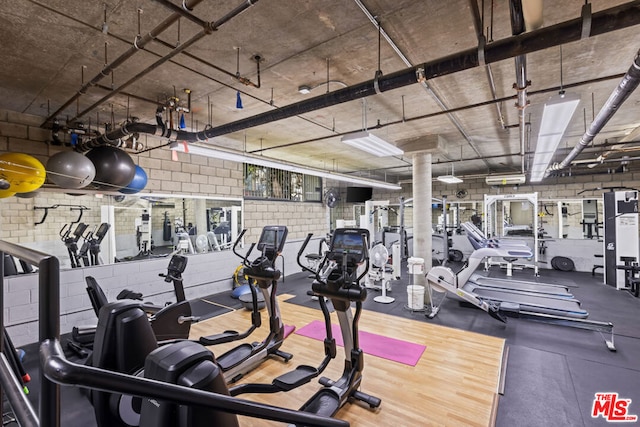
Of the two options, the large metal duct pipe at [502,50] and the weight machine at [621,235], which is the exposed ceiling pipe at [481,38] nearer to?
the large metal duct pipe at [502,50]

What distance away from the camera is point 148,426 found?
84cm

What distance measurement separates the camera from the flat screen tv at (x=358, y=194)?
11.9 meters

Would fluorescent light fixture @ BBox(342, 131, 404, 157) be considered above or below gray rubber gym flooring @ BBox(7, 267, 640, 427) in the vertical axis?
above

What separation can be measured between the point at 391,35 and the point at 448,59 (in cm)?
63

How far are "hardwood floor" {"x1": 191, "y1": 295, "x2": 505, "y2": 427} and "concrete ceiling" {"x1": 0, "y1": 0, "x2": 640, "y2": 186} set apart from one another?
2.84 m

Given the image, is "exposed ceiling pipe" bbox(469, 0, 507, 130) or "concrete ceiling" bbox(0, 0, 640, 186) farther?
"concrete ceiling" bbox(0, 0, 640, 186)

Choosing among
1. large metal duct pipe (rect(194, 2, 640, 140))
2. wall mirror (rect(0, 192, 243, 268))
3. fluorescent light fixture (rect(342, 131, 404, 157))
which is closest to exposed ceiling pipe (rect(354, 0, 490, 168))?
large metal duct pipe (rect(194, 2, 640, 140))

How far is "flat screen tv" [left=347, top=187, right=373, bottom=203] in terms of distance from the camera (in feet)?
39.1

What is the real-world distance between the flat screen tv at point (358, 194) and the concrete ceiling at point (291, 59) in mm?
6475

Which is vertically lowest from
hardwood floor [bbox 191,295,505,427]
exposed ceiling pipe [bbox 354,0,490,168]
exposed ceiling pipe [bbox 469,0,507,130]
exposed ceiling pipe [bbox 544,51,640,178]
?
hardwood floor [bbox 191,295,505,427]

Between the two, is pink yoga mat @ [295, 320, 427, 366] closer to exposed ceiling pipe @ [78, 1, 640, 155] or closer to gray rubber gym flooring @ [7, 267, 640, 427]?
gray rubber gym flooring @ [7, 267, 640, 427]

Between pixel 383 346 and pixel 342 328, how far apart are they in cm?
127

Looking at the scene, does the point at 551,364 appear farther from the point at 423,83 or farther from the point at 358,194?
the point at 358,194

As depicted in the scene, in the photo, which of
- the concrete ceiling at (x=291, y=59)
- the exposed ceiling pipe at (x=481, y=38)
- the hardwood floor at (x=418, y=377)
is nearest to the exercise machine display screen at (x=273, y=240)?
the hardwood floor at (x=418, y=377)
